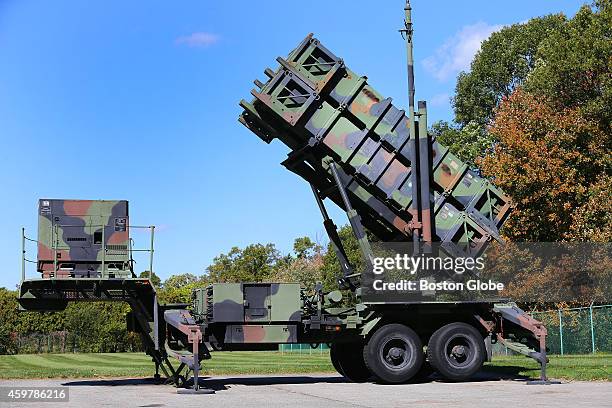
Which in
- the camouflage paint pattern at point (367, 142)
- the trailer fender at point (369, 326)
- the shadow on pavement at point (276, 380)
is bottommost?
the shadow on pavement at point (276, 380)

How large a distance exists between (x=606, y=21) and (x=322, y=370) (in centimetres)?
1733

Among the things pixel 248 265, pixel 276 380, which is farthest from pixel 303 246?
pixel 276 380

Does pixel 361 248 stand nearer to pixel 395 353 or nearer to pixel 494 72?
pixel 395 353

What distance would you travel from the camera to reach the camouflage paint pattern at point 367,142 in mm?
19250

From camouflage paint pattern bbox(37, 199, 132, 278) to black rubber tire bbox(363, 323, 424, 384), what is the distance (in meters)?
5.53

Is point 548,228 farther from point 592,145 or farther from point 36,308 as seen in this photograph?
point 36,308

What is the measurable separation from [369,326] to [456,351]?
6.46ft

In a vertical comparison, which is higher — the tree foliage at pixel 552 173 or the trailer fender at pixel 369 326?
the tree foliage at pixel 552 173

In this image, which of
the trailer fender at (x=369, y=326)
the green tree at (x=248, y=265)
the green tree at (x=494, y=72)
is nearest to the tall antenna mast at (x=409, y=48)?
the trailer fender at (x=369, y=326)

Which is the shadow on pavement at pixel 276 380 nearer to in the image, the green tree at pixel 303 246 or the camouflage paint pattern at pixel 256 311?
the camouflage paint pattern at pixel 256 311

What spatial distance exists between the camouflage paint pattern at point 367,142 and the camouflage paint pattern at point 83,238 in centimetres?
400

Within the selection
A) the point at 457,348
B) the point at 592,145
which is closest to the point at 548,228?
the point at 592,145

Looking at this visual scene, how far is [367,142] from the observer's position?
19422mm

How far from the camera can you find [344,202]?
19.6 m
